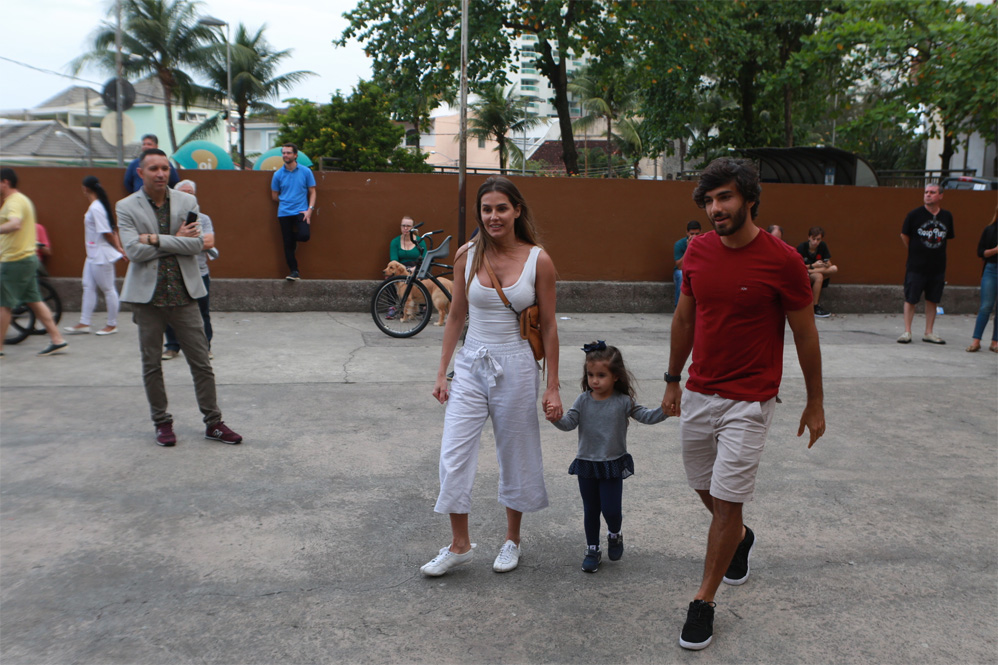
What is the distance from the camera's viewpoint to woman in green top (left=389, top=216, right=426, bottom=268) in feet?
36.9

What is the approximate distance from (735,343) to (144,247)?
3903 millimetres

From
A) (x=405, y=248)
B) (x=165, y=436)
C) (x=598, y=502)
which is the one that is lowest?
(x=165, y=436)

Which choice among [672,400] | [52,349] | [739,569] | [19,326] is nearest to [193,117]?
[19,326]

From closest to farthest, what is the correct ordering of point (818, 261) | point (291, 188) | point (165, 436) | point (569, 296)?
point (165, 436), point (291, 188), point (569, 296), point (818, 261)

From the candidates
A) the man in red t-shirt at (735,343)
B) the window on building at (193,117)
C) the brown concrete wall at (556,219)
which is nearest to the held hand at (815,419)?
the man in red t-shirt at (735,343)

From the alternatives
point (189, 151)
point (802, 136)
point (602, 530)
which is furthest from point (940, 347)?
point (802, 136)

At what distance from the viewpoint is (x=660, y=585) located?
3.81 meters

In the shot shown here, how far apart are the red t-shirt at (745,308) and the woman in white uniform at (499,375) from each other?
706mm

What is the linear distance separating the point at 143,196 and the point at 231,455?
1811mm

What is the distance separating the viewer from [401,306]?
397 inches

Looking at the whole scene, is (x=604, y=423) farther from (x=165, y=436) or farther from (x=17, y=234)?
(x=17, y=234)

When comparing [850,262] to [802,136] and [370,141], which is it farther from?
[370,141]

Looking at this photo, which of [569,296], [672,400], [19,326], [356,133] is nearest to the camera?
[672,400]

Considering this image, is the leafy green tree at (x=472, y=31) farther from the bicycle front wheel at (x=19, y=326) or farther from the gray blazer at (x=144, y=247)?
the gray blazer at (x=144, y=247)
